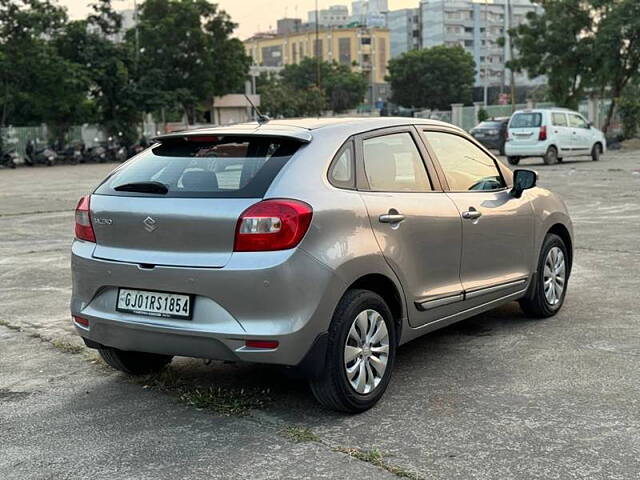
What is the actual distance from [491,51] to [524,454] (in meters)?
145

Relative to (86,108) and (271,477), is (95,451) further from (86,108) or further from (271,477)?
(86,108)

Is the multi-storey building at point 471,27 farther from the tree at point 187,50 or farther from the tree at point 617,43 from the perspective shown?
the tree at point 617,43

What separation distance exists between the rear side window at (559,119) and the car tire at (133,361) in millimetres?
22413

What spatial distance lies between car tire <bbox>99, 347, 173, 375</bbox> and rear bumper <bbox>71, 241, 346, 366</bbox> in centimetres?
78

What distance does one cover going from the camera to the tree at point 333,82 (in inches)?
3962

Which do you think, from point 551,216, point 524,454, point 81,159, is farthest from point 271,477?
point 81,159

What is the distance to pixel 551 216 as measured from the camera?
6.48 meters

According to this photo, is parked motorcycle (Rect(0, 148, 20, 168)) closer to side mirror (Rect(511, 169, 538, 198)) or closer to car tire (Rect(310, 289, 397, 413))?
side mirror (Rect(511, 169, 538, 198))

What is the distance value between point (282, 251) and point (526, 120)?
914 inches

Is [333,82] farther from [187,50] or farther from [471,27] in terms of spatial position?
[187,50]

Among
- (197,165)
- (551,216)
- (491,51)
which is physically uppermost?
(491,51)

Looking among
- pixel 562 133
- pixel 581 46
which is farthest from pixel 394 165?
pixel 581 46

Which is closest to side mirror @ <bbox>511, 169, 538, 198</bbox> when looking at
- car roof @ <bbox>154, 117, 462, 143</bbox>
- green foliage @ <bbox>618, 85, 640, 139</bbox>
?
car roof @ <bbox>154, 117, 462, 143</bbox>

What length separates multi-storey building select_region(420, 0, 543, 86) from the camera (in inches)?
5408
